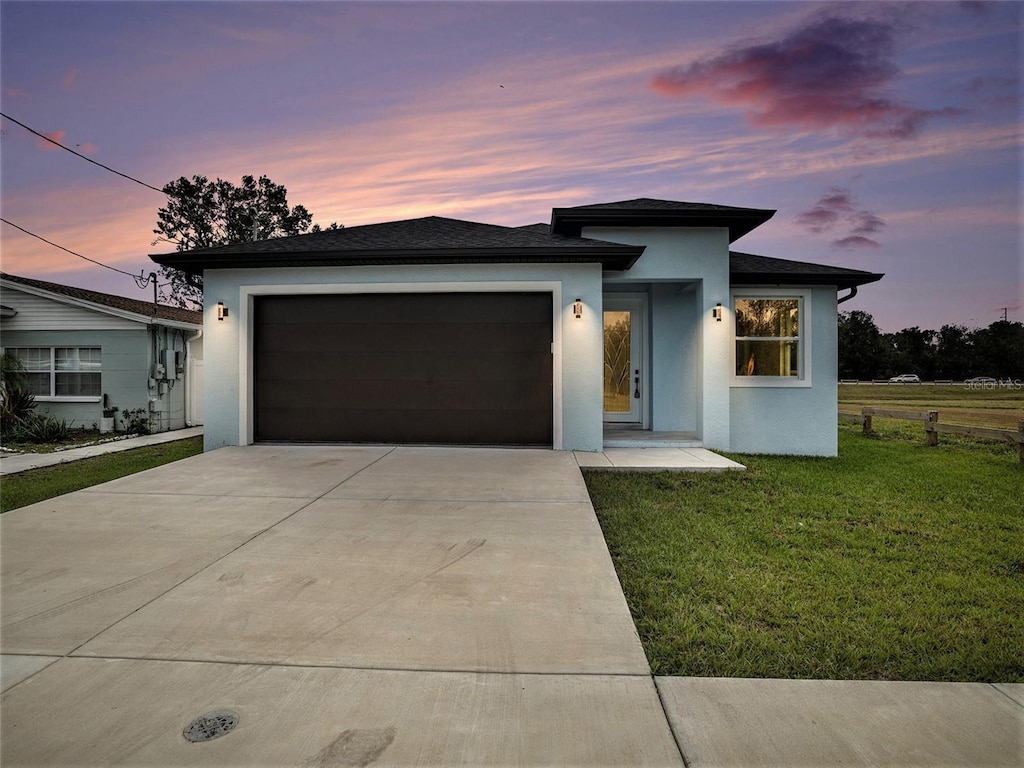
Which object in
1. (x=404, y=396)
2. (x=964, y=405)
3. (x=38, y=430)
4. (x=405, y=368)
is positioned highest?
(x=405, y=368)

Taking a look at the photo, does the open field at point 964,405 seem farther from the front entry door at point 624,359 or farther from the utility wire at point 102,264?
the utility wire at point 102,264

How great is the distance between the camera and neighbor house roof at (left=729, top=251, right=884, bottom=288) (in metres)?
8.63

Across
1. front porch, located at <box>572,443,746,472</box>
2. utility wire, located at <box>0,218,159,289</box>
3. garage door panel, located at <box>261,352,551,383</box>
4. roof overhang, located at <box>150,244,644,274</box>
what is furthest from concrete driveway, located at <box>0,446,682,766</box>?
utility wire, located at <box>0,218,159,289</box>

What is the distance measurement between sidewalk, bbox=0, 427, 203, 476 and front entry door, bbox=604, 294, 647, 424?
8972 millimetres

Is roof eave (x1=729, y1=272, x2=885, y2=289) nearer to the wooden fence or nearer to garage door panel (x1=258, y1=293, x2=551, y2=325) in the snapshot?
the wooden fence

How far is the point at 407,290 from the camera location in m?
7.90

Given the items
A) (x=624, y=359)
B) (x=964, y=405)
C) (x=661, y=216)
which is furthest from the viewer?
(x=964, y=405)

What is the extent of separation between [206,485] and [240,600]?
317 centimetres

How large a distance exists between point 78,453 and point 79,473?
2372mm

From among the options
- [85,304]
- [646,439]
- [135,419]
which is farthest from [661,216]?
[85,304]

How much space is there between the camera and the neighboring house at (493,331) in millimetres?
7723

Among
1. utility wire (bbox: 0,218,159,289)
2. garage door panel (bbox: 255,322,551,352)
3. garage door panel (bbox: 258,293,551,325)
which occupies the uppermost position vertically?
utility wire (bbox: 0,218,159,289)

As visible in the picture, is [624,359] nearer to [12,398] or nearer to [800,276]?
[800,276]

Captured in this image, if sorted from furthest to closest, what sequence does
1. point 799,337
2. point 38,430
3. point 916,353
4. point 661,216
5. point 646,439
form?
point 916,353 < point 38,430 < point 799,337 < point 646,439 < point 661,216
